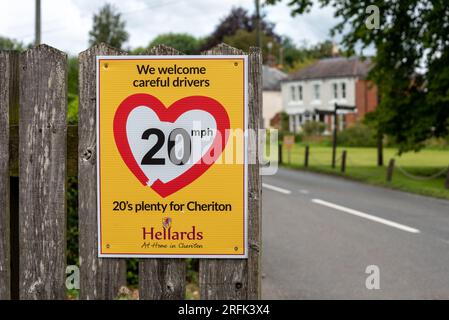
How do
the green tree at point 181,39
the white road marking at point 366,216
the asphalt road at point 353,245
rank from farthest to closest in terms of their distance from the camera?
the green tree at point 181,39 < the white road marking at point 366,216 < the asphalt road at point 353,245

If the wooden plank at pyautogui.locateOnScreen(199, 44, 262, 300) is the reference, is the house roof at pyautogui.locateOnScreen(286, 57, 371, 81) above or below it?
above

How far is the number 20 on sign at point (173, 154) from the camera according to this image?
2.99m

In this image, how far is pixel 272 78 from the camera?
82.1m

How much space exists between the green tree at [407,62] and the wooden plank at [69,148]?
18.2m

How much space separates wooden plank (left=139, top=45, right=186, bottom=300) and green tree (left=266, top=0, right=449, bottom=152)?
A: 1815 cm

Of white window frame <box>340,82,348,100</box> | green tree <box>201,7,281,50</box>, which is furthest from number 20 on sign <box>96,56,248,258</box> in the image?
green tree <box>201,7,281,50</box>

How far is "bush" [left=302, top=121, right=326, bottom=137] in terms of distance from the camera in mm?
63438

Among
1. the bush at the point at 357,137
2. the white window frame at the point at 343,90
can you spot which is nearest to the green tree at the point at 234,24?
the white window frame at the point at 343,90

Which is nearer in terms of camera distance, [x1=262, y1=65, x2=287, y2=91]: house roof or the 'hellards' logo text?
the 'hellards' logo text

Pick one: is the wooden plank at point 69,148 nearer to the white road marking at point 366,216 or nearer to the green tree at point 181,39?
the white road marking at point 366,216

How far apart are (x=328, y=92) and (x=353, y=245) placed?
203ft

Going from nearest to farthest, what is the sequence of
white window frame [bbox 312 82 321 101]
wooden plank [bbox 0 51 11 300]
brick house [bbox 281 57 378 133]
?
wooden plank [bbox 0 51 11 300] < brick house [bbox 281 57 378 133] < white window frame [bbox 312 82 321 101]

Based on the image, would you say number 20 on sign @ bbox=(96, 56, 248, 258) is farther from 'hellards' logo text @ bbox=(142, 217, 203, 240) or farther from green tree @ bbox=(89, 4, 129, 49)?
green tree @ bbox=(89, 4, 129, 49)

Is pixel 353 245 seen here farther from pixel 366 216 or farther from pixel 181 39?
pixel 181 39
